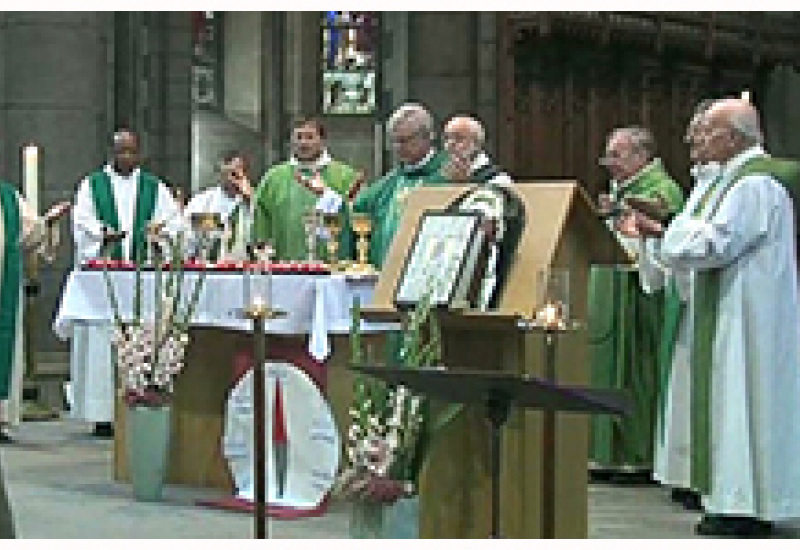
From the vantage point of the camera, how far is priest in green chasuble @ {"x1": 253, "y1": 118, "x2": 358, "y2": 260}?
27.3 ft

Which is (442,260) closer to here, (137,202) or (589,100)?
(137,202)

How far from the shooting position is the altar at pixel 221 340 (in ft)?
21.6

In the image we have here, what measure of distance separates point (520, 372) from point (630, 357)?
2.99 metres

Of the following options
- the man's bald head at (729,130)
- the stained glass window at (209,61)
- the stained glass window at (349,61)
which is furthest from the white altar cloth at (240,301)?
the stained glass window at (209,61)

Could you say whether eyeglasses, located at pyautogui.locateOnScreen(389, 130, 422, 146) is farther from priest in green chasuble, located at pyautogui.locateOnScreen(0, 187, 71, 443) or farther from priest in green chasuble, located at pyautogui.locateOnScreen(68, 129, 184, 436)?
priest in green chasuble, located at pyautogui.locateOnScreen(0, 187, 71, 443)

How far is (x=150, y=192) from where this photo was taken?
32.9ft

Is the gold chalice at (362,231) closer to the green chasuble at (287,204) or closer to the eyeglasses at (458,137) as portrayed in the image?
the eyeglasses at (458,137)

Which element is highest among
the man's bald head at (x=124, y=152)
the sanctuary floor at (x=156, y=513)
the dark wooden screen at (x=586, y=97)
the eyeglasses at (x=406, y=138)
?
the dark wooden screen at (x=586, y=97)

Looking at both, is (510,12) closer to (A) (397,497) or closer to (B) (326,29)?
(B) (326,29)

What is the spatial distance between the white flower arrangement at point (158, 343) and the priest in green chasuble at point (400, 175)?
0.83m

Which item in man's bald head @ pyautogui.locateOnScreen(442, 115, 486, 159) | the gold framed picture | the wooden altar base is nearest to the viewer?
the gold framed picture

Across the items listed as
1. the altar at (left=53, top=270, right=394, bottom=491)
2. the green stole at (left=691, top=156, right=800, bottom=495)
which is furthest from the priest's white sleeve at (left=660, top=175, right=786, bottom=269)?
the altar at (left=53, top=270, right=394, bottom=491)

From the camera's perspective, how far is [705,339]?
614 centimetres

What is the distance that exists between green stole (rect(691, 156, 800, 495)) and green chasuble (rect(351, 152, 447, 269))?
1378 mm
